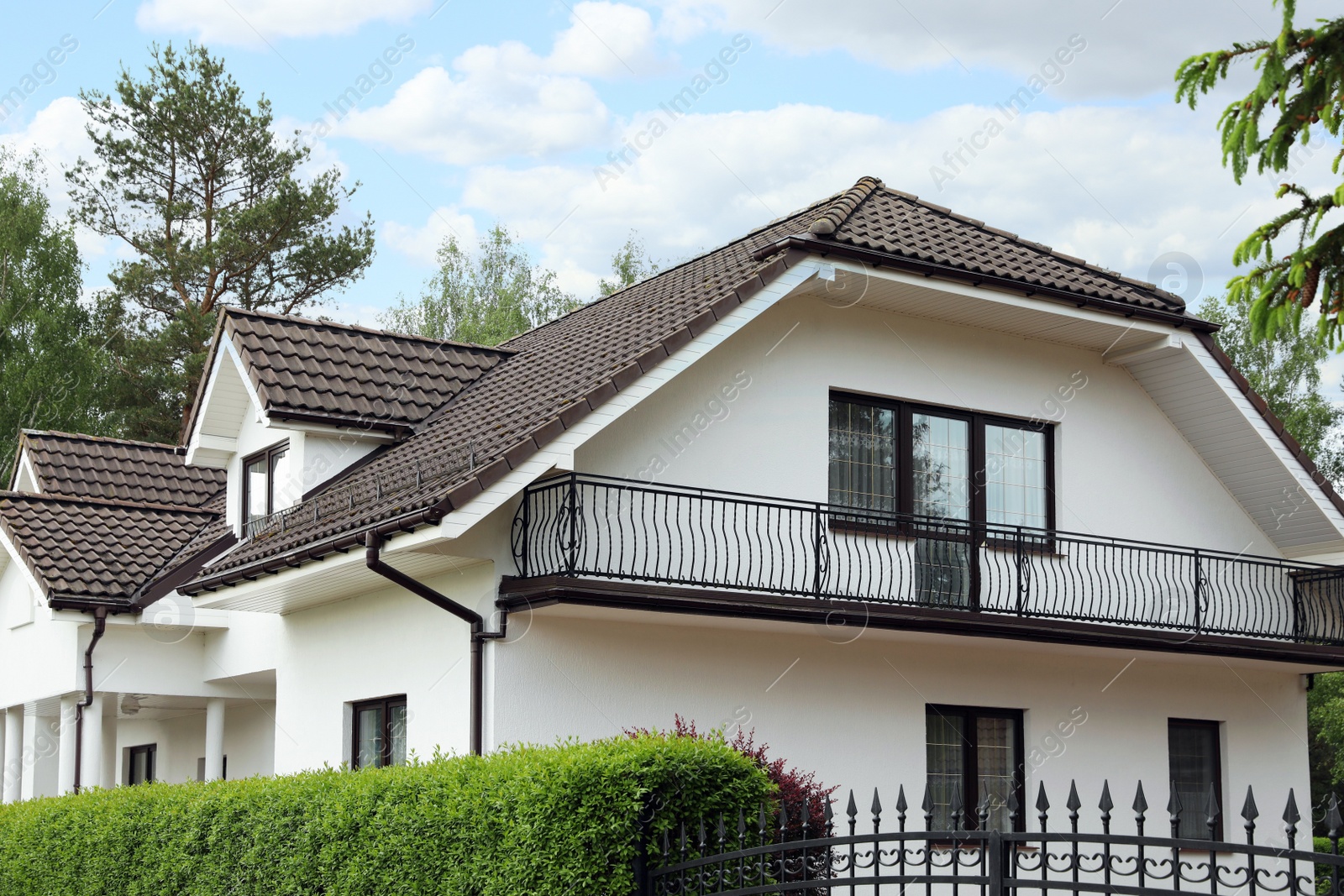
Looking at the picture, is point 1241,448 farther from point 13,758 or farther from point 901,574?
point 13,758

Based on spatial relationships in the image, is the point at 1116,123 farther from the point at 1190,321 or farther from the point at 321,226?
the point at 321,226

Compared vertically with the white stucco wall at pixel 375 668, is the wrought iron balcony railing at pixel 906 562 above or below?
above

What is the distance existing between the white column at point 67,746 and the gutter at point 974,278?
10.3m

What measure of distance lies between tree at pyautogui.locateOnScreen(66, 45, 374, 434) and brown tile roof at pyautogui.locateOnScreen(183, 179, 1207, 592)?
52.1 ft

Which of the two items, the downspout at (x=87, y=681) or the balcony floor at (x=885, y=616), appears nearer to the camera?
Answer: the balcony floor at (x=885, y=616)

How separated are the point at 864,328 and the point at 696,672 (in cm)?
412

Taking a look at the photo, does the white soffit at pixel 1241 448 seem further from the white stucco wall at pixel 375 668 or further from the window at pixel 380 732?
the window at pixel 380 732

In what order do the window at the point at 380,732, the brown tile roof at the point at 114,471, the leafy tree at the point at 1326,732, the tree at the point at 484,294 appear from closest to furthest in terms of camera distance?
the window at the point at 380,732 → the brown tile roof at the point at 114,471 → the leafy tree at the point at 1326,732 → the tree at the point at 484,294

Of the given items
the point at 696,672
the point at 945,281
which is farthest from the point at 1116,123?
the point at 696,672

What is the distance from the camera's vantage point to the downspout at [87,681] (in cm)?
1609

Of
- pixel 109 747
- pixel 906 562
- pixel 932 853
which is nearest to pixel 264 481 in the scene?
pixel 109 747

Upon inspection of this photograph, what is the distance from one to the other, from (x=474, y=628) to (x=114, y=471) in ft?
34.0

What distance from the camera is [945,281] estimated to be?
14.0 metres

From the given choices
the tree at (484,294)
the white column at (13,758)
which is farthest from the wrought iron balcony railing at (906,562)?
the tree at (484,294)
